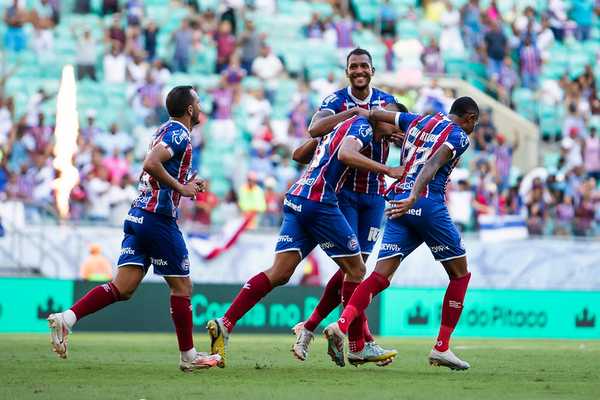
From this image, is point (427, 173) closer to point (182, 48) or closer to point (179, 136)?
point (179, 136)

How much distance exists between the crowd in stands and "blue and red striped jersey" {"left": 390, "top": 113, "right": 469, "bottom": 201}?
1080 cm

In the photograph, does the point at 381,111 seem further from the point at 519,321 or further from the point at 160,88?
the point at 160,88

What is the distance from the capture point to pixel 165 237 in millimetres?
11039

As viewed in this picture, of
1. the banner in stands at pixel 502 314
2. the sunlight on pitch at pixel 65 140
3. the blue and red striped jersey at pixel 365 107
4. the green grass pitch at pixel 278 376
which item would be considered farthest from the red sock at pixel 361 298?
the sunlight on pitch at pixel 65 140

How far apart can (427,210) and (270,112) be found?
50.9 ft

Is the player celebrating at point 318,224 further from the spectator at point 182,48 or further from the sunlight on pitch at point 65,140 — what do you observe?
the spectator at point 182,48

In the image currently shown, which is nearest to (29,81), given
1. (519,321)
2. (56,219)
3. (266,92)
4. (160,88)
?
(160,88)

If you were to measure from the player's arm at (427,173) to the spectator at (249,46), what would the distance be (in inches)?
666

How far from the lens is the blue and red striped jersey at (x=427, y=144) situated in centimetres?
1132

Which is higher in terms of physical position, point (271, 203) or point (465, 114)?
point (465, 114)

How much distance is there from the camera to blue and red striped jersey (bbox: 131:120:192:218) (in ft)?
35.8

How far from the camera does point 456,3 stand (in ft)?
103

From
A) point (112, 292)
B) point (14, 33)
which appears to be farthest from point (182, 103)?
point (14, 33)

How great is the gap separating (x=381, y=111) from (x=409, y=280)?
441 inches
